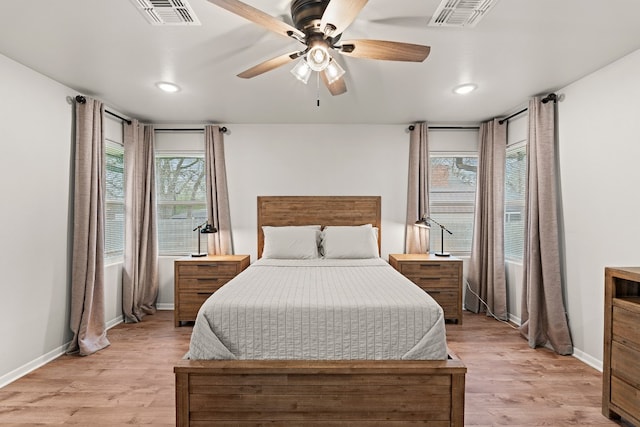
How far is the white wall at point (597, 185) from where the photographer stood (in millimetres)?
2408

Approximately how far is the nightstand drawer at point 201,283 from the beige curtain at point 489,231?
306cm

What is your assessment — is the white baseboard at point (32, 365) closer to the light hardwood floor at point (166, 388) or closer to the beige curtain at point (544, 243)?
the light hardwood floor at point (166, 388)

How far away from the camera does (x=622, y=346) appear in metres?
1.98

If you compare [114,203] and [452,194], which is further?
[452,194]

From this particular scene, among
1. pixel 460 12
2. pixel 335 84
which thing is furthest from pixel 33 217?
pixel 460 12

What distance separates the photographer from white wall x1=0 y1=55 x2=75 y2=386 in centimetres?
245

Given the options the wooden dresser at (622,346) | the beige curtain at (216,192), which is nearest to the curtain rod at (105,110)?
the beige curtain at (216,192)

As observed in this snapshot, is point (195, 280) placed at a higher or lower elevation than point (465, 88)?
lower

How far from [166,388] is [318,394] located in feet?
4.17

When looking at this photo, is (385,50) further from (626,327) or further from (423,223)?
(423,223)

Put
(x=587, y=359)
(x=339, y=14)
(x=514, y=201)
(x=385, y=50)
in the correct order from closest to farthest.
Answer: (x=339, y=14), (x=385, y=50), (x=587, y=359), (x=514, y=201)

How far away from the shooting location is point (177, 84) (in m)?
2.93

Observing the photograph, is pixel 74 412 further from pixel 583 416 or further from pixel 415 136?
pixel 415 136

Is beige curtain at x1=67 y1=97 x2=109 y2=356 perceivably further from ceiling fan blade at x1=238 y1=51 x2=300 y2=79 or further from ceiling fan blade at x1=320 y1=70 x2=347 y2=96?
ceiling fan blade at x1=320 y1=70 x2=347 y2=96
